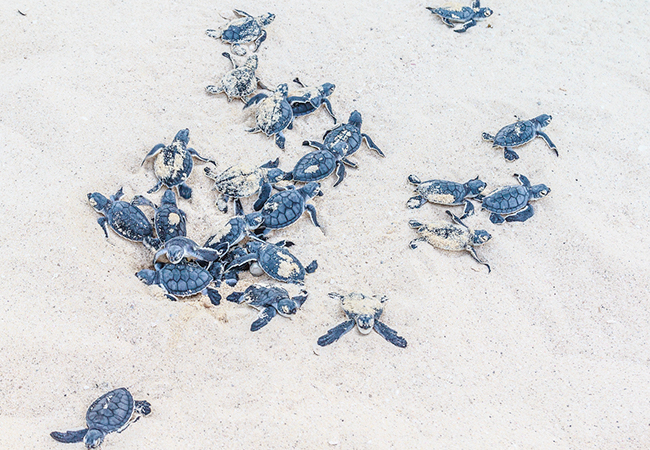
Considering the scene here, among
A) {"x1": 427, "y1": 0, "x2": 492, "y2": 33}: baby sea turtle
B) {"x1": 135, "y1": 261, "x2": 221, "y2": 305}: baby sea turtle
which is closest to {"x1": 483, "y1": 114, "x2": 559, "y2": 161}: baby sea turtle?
{"x1": 427, "y1": 0, "x2": 492, "y2": 33}: baby sea turtle

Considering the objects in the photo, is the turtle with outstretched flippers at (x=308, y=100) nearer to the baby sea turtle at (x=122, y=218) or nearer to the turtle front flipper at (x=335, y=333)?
the baby sea turtle at (x=122, y=218)

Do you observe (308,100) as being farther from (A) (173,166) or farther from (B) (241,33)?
(A) (173,166)

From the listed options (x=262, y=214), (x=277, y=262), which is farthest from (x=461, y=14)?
(x=277, y=262)

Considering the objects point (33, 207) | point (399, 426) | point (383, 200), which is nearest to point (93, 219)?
point (33, 207)

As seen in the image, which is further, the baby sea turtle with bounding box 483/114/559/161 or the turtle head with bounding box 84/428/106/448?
the baby sea turtle with bounding box 483/114/559/161

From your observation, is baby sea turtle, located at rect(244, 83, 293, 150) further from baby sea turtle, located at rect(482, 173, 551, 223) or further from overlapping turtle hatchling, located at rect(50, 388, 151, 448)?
overlapping turtle hatchling, located at rect(50, 388, 151, 448)

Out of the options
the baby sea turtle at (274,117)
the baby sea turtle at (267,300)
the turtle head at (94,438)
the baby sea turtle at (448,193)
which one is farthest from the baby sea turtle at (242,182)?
the turtle head at (94,438)

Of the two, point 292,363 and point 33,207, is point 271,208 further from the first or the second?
point 33,207
